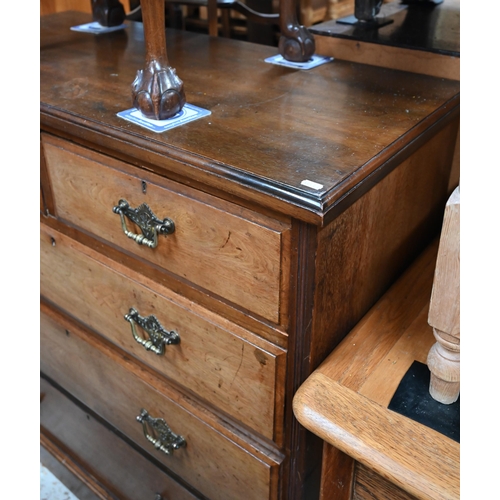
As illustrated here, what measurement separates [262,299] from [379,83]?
1.20ft

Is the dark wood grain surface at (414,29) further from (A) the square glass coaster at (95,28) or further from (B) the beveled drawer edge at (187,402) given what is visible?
(B) the beveled drawer edge at (187,402)

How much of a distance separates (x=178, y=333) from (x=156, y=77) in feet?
1.03

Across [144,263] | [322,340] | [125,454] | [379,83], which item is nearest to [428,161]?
[379,83]

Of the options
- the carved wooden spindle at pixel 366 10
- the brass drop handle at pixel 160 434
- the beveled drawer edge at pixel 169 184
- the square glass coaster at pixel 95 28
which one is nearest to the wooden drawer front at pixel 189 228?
the beveled drawer edge at pixel 169 184

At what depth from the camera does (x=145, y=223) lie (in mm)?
672

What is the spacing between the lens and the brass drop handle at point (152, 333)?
728 millimetres

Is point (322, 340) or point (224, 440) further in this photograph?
point (224, 440)

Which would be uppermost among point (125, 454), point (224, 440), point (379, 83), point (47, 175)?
point (379, 83)

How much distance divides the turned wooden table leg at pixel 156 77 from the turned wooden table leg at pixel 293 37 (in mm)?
240

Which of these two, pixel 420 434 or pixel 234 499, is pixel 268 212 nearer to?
pixel 420 434

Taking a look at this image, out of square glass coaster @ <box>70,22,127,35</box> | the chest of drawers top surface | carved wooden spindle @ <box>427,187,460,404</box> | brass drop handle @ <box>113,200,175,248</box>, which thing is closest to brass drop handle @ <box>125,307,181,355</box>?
brass drop handle @ <box>113,200,175,248</box>

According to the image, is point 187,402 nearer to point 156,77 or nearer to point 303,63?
point 156,77

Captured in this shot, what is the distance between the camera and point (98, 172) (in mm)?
708

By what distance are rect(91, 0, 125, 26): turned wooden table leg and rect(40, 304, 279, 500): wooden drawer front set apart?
1.79ft
